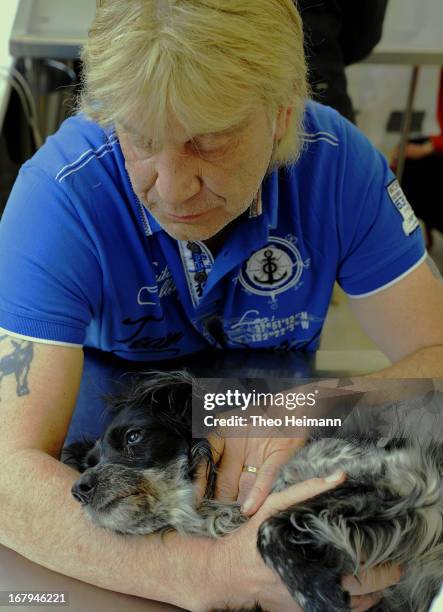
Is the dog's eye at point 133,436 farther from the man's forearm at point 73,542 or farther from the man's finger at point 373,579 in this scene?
the man's finger at point 373,579

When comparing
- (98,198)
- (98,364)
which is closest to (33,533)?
(98,364)

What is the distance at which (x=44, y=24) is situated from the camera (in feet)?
8.32

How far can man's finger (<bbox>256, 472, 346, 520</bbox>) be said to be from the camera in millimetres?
989

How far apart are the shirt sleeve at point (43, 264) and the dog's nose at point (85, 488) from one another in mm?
238

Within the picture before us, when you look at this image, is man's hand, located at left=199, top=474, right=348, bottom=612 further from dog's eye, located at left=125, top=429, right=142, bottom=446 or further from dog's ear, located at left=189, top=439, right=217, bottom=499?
dog's eye, located at left=125, top=429, right=142, bottom=446

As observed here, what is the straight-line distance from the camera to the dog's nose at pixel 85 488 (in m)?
1.08

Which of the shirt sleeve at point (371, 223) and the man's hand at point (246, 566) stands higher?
the shirt sleeve at point (371, 223)

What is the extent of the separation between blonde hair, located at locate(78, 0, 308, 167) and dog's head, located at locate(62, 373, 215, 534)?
399mm

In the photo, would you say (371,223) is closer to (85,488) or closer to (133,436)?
(133,436)

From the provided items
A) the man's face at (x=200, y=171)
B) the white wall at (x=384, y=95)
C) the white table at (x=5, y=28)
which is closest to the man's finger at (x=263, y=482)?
the man's face at (x=200, y=171)

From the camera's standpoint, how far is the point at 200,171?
3.51 feet

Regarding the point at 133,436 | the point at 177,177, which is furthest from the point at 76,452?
the point at 177,177

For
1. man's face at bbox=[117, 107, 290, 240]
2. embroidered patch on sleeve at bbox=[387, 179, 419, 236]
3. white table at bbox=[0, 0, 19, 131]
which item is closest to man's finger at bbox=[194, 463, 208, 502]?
man's face at bbox=[117, 107, 290, 240]

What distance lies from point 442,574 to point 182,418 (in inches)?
16.2
